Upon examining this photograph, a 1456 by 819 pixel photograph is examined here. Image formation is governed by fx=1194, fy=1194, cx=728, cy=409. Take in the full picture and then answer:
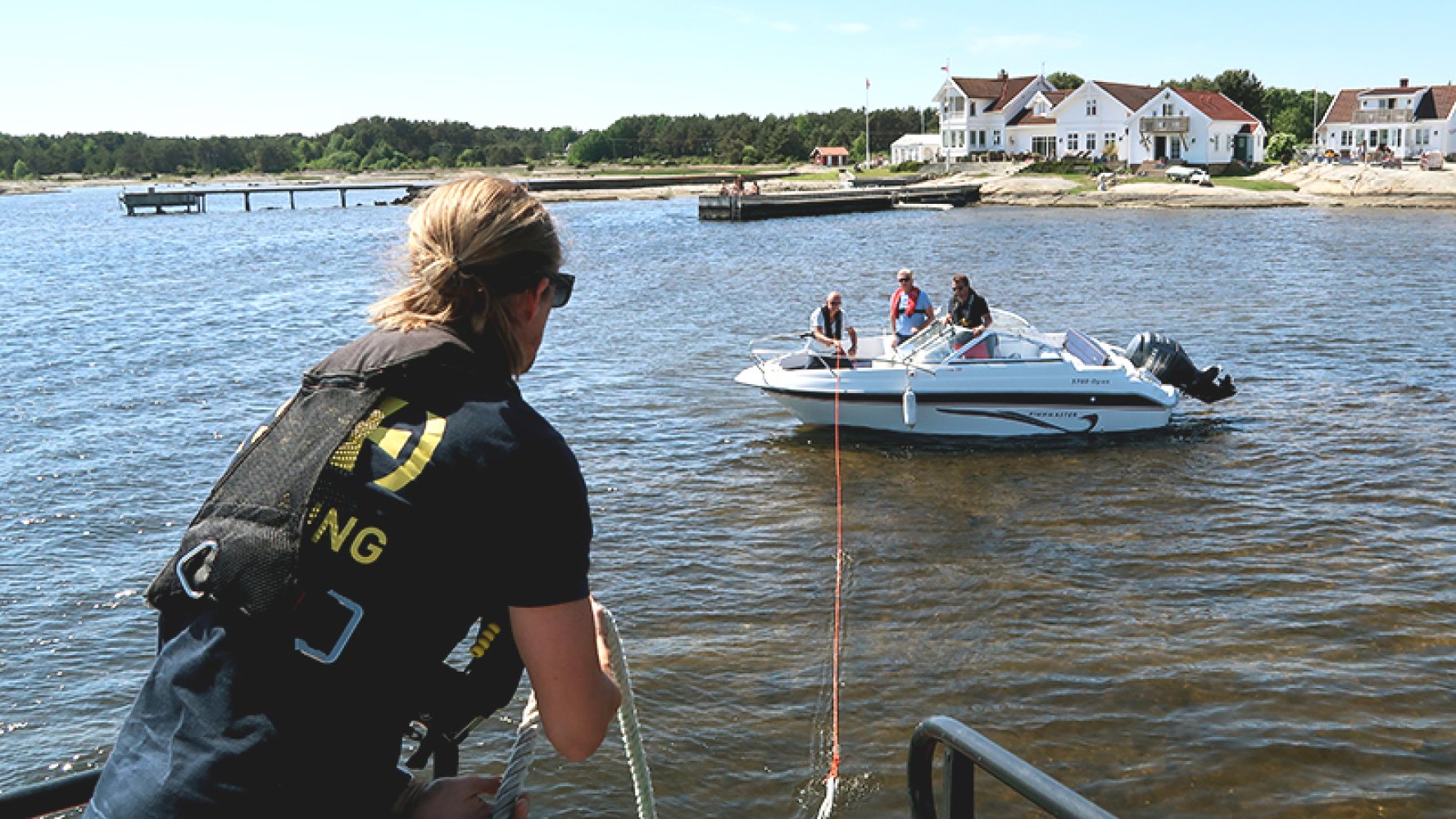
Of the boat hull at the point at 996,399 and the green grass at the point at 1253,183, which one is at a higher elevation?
the green grass at the point at 1253,183

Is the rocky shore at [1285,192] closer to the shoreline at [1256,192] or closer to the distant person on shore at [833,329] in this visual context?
the shoreline at [1256,192]

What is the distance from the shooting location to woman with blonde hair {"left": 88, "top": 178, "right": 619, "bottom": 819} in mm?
1828

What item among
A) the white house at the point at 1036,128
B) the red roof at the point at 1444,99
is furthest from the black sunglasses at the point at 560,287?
the red roof at the point at 1444,99

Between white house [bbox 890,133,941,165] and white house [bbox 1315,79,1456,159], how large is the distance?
33.3 meters

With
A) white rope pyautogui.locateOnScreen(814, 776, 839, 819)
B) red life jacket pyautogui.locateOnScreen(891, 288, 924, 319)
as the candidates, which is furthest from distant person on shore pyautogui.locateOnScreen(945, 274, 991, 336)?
white rope pyautogui.locateOnScreen(814, 776, 839, 819)

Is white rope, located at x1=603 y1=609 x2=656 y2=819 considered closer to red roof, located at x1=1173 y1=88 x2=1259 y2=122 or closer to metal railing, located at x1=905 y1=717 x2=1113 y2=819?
metal railing, located at x1=905 y1=717 x2=1113 y2=819

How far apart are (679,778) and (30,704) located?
5523 mm

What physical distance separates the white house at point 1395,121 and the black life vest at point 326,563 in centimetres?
10163

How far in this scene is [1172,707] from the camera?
8969 mm

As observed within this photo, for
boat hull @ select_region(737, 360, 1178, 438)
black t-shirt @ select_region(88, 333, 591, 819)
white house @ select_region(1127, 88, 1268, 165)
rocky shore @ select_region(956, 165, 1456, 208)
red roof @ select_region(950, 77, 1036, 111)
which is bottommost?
boat hull @ select_region(737, 360, 1178, 438)

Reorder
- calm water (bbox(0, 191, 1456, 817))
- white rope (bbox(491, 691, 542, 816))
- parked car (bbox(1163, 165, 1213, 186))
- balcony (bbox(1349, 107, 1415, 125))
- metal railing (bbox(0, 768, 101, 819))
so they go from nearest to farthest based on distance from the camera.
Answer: white rope (bbox(491, 691, 542, 816))
metal railing (bbox(0, 768, 101, 819))
calm water (bbox(0, 191, 1456, 817))
parked car (bbox(1163, 165, 1213, 186))
balcony (bbox(1349, 107, 1415, 125))

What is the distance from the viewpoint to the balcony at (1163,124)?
90500 millimetres

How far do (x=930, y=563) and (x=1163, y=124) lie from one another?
289 feet

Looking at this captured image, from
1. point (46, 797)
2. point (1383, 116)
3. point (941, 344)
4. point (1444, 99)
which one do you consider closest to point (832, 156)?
point (1383, 116)
